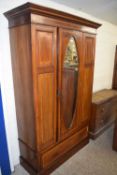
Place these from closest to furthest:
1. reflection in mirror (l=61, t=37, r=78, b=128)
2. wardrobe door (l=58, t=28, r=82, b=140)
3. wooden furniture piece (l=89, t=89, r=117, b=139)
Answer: wardrobe door (l=58, t=28, r=82, b=140) < reflection in mirror (l=61, t=37, r=78, b=128) < wooden furniture piece (l=89, t=89, r=117, b=139)

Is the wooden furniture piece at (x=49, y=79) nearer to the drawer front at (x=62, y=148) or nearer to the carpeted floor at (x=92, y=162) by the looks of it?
the drawer front at (x=62, y=148)

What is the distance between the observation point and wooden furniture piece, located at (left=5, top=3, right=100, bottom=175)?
1.41 metres

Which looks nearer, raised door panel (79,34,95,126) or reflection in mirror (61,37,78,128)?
reflection in mirror (61,37,78,128)

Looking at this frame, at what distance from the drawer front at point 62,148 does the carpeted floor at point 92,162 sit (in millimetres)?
167

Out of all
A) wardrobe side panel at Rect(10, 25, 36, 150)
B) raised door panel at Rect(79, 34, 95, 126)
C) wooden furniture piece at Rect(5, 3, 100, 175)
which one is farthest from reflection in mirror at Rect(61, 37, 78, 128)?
Answer: wardrobe side panel at Rect(10, 25, 36, 150)

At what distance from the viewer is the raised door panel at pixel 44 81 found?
4.62ft

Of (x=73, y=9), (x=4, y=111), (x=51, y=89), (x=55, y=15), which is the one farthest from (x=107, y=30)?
(x=4, y=111)

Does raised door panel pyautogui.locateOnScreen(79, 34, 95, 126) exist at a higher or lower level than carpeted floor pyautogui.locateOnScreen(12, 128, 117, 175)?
higher

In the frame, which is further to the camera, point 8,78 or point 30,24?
point 8,78

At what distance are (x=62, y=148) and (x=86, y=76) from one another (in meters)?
1.07

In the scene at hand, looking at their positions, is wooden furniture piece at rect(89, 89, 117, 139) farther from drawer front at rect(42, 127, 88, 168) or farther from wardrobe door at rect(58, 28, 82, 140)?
wardrobe door at rect(58, 28, 82, 140)

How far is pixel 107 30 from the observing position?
3078 mm

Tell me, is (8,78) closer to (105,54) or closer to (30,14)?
(30,14)

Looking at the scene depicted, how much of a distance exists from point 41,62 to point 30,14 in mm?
443
